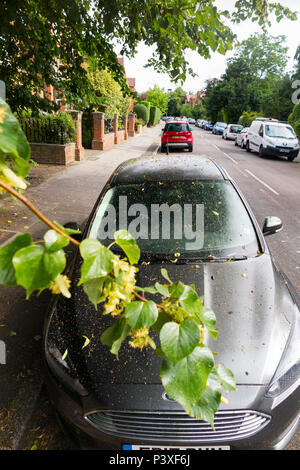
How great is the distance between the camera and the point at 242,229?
306 centimetres

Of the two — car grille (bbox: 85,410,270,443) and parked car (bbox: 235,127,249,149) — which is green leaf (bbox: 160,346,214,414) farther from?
parked car (bbox: 235,127,249,149)

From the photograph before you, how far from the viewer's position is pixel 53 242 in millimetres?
746

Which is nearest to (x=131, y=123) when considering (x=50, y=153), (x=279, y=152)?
(x=279, y=152)

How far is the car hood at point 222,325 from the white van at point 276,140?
1728 cm

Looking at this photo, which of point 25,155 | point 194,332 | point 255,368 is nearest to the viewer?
point 25,155

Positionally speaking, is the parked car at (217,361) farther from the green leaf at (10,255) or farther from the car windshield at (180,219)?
the green leaf at (10,255)

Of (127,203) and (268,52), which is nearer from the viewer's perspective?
(127,203)

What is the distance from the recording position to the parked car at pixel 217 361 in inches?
68.5

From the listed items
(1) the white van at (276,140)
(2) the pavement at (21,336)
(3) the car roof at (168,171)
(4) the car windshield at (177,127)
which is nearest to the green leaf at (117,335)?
(2) the pavement at (21,336)

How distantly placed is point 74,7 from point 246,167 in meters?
11.8

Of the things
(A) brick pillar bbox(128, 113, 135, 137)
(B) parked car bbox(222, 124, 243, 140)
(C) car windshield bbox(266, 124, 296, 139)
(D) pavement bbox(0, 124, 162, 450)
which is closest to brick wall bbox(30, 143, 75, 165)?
(D) pavement bbox(0, 124, 162, 450)

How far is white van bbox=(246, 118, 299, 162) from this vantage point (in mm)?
18109
